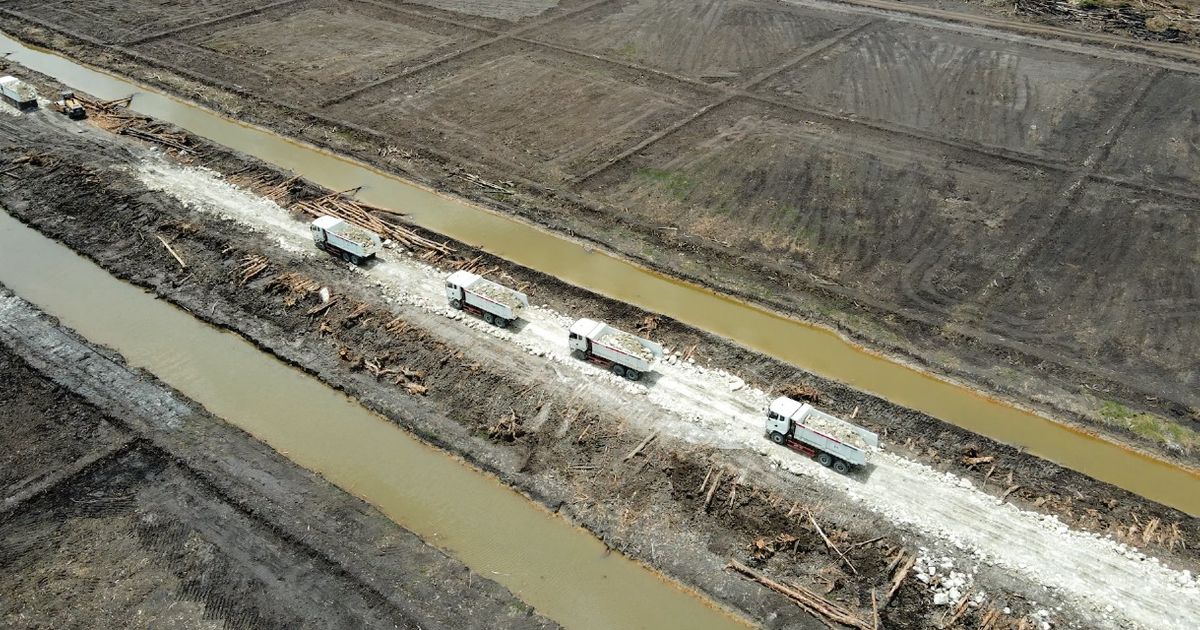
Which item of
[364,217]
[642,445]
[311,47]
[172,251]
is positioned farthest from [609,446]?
[311,47]

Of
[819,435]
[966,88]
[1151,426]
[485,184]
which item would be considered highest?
[966,88]

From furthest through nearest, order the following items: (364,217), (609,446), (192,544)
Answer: (364,217)
(609,446)
(192,544)

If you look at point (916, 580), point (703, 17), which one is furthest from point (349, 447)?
point (703, 17)

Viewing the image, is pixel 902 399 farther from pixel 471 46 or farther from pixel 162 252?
pixel 471 46

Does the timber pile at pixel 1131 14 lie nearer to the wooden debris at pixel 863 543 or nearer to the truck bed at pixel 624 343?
the truck bed at pixel 624 343

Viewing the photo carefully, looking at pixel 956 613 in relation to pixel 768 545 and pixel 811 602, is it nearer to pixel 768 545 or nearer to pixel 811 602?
pixel 811 602
